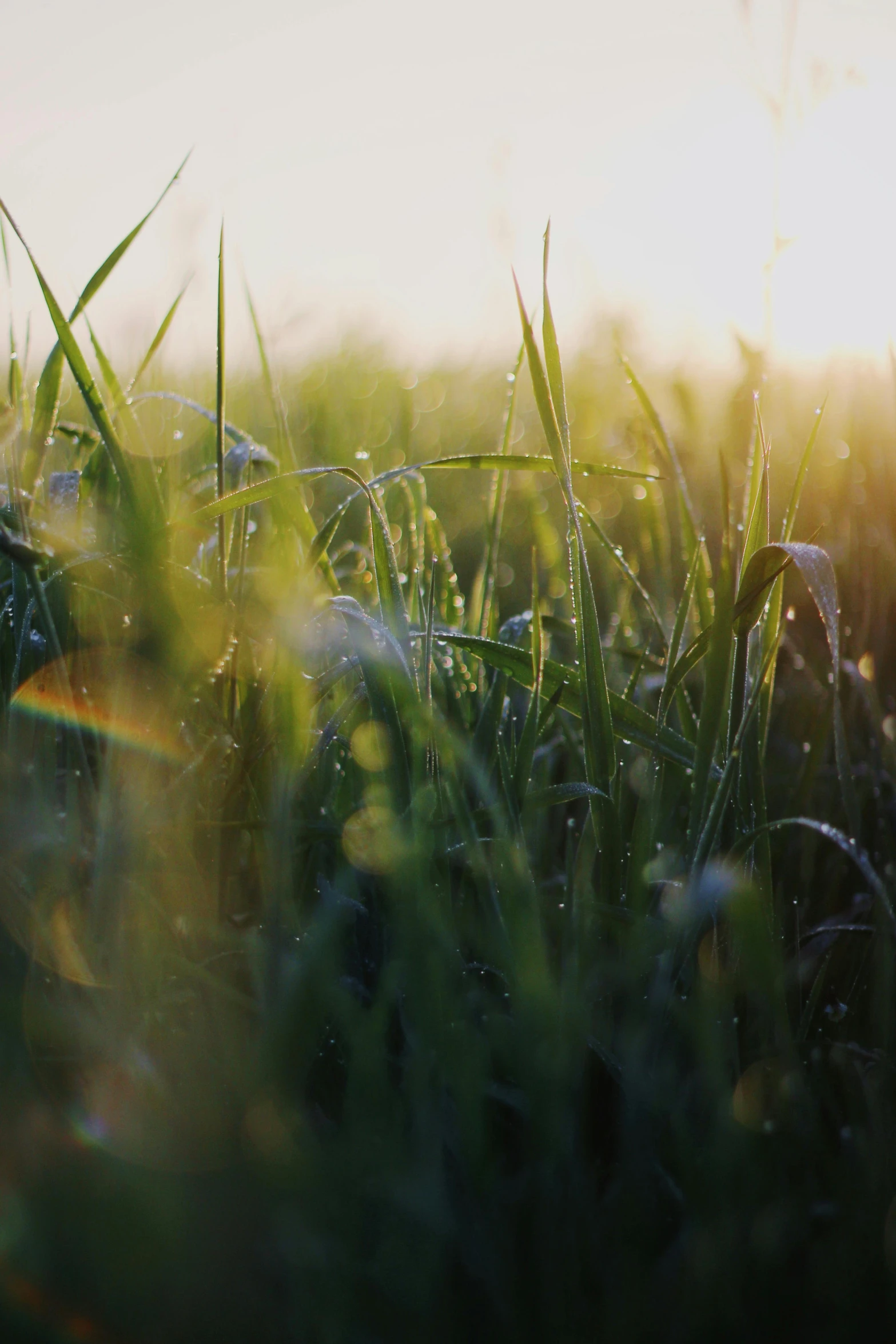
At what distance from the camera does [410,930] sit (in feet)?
2.16

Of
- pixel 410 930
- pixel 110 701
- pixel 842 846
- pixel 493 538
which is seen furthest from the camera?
pixel 493 538

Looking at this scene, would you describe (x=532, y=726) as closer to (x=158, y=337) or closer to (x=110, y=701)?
(x=110, y=701)

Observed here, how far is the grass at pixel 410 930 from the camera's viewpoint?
0.55 meters

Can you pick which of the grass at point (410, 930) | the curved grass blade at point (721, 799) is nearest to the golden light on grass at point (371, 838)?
the grass at point (410, 930)

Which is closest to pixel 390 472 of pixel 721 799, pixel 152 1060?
pixel 721 799

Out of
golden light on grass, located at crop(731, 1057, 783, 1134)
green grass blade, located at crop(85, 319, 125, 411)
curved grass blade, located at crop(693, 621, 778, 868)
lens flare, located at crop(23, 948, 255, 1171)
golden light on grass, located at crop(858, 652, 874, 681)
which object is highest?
green grass blade, located at crop(85, 319, 125, 411)

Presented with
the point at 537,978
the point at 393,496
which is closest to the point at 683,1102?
the point at 537,978

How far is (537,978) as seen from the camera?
619 millimetres

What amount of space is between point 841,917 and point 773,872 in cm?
10

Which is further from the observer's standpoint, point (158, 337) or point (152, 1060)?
point (158, 337)

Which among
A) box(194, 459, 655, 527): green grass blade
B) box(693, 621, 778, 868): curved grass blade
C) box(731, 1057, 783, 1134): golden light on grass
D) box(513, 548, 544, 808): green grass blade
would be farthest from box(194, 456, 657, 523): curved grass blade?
box(731, 1057, 783, 1134): golden light on grass

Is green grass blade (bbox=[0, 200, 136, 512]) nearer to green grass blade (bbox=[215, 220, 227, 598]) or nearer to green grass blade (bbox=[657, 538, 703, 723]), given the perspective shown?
green grass blade (bbox=[215, 220, 227, 598])

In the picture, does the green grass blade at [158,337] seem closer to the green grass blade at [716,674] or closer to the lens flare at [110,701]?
the lens flare at [110,701]

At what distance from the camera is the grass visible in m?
0.55
